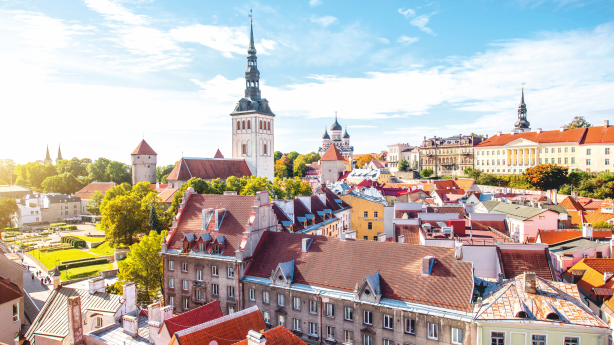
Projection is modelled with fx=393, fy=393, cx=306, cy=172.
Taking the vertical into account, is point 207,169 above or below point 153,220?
above

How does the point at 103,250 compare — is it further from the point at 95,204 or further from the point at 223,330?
the point at 223,330

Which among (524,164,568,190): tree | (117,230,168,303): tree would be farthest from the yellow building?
(524,164,568,190): tree

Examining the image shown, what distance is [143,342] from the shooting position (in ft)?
63.8

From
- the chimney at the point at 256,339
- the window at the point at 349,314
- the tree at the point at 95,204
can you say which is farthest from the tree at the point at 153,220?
the chimney at the point at 256,339

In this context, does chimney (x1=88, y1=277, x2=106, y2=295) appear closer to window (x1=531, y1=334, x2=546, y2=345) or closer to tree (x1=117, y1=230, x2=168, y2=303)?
tree (x1=117, y1=230, x2=168, y2=303)

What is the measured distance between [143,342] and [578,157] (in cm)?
10132

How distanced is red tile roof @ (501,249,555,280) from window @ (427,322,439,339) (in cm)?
834

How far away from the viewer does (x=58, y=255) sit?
60.2 meters

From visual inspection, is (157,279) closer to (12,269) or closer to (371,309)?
(12,269)

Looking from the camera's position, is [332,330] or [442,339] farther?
[332,330]

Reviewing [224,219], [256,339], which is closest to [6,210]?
[224,219]

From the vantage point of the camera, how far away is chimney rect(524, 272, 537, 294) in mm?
20750

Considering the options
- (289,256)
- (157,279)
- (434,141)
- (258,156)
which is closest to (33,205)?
(258,156)

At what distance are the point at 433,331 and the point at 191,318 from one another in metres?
13.0
